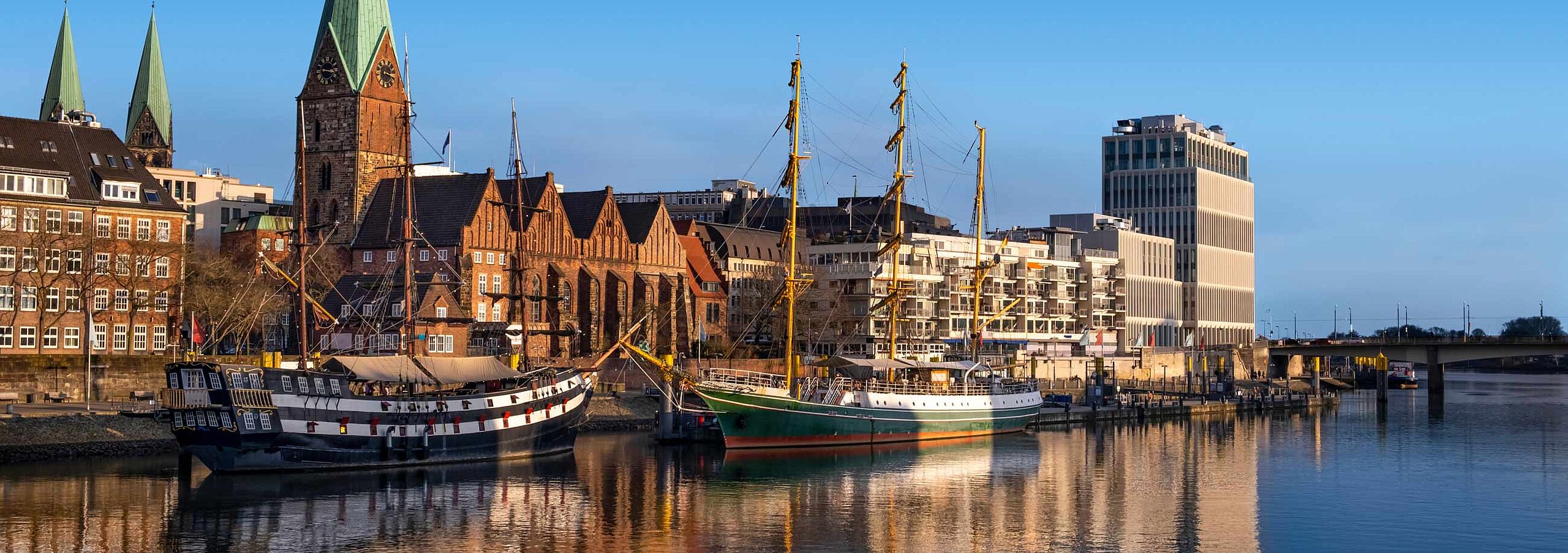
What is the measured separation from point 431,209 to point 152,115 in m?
63.9

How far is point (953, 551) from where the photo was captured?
172 feet

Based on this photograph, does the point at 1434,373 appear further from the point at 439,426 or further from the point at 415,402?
the point at 415,402

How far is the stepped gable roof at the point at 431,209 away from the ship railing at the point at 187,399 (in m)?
57.5

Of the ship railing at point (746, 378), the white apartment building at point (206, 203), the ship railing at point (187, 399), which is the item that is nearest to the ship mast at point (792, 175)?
the ship railing at point (746, 378)


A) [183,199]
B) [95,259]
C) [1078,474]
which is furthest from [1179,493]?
[183,199]

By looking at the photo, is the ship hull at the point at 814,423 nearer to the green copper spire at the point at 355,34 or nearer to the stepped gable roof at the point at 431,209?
the stepped gable roof at the point at 431,209

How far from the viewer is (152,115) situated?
180m

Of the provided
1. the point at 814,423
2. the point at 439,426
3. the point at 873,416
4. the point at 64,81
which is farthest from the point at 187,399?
the point at 64,81

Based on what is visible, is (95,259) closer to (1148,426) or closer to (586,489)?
(586,489)

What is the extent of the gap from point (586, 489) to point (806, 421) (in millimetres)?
23066

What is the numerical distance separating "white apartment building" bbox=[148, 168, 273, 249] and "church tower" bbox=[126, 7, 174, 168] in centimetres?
252

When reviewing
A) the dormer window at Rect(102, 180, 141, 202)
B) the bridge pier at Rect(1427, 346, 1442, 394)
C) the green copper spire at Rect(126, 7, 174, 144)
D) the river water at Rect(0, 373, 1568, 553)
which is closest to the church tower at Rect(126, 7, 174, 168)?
the green copper spire at Rect(126, 7, 174, 144)

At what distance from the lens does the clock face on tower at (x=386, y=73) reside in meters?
134

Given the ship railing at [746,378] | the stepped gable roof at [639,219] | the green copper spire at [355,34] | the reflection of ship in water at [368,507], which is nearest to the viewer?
the reflection of ship in water at [368,507]
